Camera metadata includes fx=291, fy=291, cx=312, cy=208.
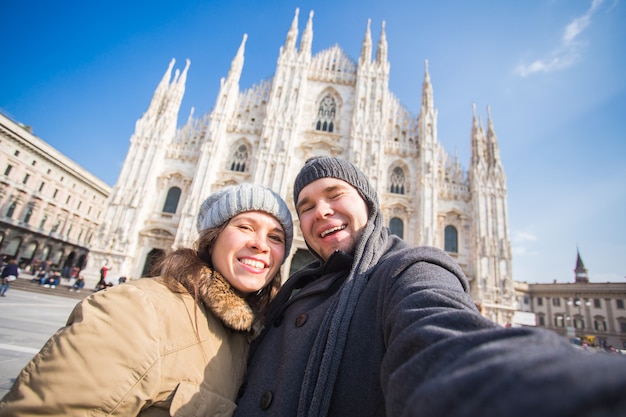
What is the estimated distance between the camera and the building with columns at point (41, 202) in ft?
74.2

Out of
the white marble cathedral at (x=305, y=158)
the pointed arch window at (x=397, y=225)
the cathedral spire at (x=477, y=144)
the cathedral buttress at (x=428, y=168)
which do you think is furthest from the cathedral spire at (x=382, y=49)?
the pointed arch window at (x=397, y=225)

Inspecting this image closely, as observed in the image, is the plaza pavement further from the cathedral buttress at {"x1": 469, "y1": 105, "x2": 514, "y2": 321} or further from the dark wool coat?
the cathedral buttress at {"x1": 469, "y1": 105, "x2": 514, "y2": 321}

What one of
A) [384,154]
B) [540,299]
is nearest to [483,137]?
[384,154]

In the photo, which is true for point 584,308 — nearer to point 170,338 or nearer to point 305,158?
point 305,158

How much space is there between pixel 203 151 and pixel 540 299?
130ft

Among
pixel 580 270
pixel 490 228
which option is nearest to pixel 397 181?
pixel 490 228

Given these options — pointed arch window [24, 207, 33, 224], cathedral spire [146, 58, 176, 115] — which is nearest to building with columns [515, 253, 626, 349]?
cathedral spire [146, 58, 176, 115]

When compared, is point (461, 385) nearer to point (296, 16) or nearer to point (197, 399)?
point (197, 399)

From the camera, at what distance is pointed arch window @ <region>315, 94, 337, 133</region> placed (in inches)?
725

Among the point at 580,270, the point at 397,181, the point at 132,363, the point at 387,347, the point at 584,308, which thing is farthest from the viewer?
the point at 580,270

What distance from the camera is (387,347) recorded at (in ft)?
2.88

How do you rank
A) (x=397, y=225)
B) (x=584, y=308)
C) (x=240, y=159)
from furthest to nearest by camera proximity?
(x=584, y=308) → (x=240, y=159) → (x=397, y=225)

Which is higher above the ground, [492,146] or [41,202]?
[492,146]

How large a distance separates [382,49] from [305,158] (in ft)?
30.7
